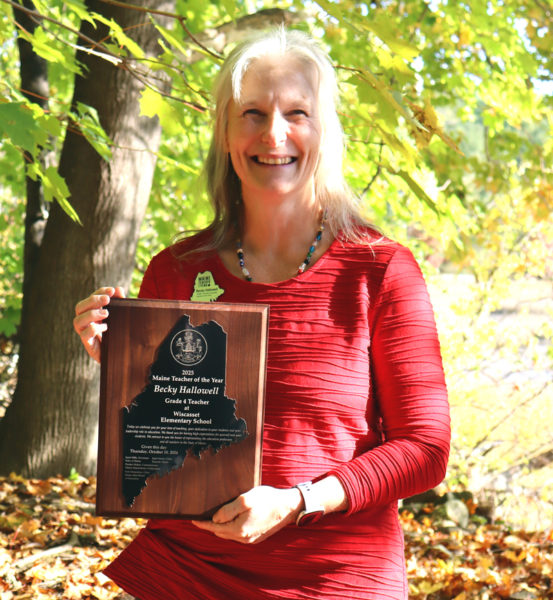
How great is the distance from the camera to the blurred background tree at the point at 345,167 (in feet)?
10.6

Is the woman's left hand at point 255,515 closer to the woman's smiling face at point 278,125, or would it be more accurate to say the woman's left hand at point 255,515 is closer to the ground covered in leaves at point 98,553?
the woman's smiling face at point 278,125

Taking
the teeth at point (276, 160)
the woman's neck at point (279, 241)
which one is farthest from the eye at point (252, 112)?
the woman's neck at point (279, 241)

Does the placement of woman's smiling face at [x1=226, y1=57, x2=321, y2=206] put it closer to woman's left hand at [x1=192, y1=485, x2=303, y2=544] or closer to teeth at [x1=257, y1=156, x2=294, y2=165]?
teeth at [x1=257, y1=156, x2=294, y2=165]

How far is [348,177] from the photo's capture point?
5781 millimetres

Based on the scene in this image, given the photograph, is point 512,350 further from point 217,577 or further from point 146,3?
point 217,577

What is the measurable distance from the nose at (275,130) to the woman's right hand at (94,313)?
21.6 inches

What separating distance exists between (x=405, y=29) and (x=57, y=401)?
201 inches

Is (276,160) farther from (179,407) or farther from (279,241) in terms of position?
(179,407)

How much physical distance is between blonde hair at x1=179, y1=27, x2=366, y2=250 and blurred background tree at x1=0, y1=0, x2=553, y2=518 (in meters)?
0.14

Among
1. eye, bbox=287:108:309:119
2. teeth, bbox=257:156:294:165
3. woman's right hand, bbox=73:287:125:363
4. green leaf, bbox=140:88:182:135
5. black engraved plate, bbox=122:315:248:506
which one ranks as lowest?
black engraved plate, bbox=122:315:248:506

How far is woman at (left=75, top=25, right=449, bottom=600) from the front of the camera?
175 cm

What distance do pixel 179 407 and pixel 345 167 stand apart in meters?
3.98

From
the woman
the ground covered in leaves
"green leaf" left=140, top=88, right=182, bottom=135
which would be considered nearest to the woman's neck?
the woman

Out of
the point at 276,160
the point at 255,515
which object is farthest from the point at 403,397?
the point at 276,160
